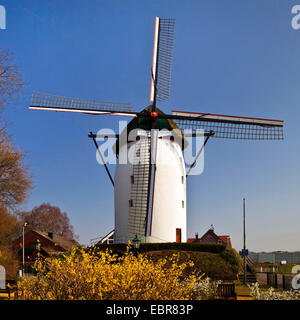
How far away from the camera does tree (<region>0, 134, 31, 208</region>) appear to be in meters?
18.2

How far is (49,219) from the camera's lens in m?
56.5

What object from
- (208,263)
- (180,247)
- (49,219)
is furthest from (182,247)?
(49,219)

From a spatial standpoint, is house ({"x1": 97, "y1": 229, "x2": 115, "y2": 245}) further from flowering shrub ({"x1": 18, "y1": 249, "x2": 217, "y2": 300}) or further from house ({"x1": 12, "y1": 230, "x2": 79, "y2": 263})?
flowering shrub ({"x1": 18, "y1": 249, "x2": 217, "y2": 300})

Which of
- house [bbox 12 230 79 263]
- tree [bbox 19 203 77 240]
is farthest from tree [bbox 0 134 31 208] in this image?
tree [bbox 19 203 77 240]

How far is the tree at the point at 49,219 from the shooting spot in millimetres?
55625

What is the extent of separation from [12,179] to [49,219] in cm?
3934

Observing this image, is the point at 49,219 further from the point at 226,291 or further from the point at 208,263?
the point at 226,291

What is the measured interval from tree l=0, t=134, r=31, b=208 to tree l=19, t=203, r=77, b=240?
3749 cm

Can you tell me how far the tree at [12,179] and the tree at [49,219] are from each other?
3749cm
